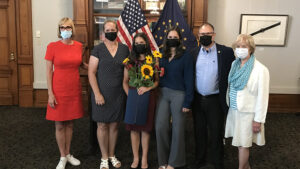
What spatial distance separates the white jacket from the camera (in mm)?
2346

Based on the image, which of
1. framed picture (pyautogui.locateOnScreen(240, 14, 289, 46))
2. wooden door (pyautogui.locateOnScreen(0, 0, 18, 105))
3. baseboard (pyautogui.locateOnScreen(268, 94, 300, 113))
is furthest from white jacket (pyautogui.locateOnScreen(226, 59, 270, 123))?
wooden door (pyautogui.locateOnScreen(0, 0, 18, 105))

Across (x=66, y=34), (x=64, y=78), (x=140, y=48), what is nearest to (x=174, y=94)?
(x=140, y=48)

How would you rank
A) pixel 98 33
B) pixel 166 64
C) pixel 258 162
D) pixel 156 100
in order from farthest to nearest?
pixel 98 33
pixel 258 162
pixel 156 100
pixel 166 64

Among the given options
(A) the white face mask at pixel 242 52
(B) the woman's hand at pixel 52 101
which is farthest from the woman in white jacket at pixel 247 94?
→ (B) the woman's hand at pixel 52 101

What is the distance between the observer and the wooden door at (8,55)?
5.32 m

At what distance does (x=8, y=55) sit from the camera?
5500 millimetres

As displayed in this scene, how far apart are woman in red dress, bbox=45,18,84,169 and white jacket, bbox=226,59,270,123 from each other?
5.20 feet

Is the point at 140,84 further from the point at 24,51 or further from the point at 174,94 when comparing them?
the point at 24,51

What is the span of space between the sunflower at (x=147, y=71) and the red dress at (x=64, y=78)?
701 mm

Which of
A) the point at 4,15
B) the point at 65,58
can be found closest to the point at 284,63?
the point at 65,58

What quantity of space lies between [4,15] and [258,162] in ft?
16.5

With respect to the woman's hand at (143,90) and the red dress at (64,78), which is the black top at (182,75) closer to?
the woman's hand at (143,90)

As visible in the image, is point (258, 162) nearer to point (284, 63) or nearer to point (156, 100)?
point (156, 100)

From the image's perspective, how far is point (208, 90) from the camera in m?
2.71
